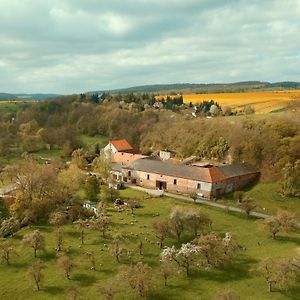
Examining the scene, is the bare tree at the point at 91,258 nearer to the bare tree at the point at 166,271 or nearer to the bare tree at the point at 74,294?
the bare tree at the point at 74,294

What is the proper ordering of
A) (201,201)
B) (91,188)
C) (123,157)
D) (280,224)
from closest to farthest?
(280,224) → (201,201) → (91,188) → (123,157)

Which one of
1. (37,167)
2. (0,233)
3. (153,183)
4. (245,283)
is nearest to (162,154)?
(153,183)

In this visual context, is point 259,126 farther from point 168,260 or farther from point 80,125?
point 80,125

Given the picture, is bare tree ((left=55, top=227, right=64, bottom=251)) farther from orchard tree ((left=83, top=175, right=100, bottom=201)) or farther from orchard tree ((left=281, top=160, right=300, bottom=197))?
orchard tree ((left=281, top=160, right=300, bottom=197))

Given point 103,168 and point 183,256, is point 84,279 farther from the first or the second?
point 103,168

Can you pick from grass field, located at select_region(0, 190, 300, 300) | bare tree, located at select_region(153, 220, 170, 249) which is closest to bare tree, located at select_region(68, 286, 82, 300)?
grass field, located at select_region(0, 190, 300, 300)

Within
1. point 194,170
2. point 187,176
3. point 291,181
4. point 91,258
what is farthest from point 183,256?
point 194,170
